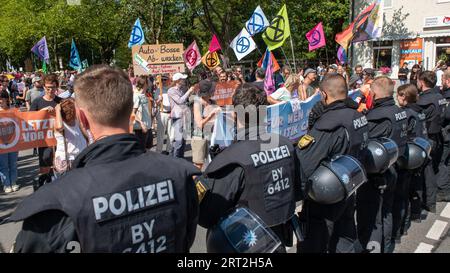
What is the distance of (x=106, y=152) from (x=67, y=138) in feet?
13.5

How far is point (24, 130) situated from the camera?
6.52 metres

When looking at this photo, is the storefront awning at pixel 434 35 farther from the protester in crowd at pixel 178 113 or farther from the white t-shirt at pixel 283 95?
the protester in crowd at pixel 178 113

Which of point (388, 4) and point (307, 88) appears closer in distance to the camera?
point (307, 88)

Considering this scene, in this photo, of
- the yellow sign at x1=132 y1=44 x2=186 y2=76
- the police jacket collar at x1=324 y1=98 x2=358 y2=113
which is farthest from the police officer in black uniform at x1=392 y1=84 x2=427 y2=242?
the yellow sign at x1=132 y1=44 x2=186 y2=76

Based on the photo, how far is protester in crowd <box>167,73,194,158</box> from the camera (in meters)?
8.20

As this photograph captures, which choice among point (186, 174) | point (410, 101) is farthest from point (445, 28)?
point (186, 174)

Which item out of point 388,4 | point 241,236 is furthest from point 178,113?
point 388,4

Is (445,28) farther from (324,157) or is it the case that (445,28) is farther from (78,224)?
(78,224)

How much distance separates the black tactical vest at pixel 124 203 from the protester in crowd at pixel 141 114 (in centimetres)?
611

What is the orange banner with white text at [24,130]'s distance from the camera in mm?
6388

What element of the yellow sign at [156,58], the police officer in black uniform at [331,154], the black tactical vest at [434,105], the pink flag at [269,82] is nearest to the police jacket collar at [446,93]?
the black tactical vest at [434,105]

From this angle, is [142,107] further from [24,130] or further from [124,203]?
[124,203]

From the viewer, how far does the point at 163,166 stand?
1.79 m

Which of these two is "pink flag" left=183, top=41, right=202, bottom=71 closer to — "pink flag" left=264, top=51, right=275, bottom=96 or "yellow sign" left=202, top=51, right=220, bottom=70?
"yellow sign" left=202, top=51, right=220, bottom=70
